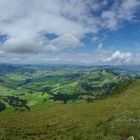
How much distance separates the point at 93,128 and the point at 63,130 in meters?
5.47

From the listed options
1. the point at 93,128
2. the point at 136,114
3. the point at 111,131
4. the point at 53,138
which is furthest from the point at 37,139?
the point at 136,114

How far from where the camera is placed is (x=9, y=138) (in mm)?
35812

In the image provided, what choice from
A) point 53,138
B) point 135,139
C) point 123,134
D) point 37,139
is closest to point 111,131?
point 123,134

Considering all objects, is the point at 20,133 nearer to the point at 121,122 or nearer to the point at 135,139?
the point at 121,122

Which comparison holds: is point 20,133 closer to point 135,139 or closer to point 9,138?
point 9,138

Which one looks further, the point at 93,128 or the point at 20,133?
the point at 20,133

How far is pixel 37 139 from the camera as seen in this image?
3497 centimetres

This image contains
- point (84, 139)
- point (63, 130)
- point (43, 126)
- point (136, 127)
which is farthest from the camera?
point (43, 126)

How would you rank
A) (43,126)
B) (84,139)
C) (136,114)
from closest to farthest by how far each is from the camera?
(84,139) < (136,114) < (43,126)

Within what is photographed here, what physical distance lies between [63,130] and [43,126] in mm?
6886

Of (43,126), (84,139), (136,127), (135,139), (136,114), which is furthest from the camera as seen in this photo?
(43,126)

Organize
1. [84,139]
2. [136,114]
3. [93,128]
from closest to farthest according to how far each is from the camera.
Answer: [84,139] → [93,128] → [136,114]

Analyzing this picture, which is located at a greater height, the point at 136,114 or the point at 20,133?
the point at 136,114

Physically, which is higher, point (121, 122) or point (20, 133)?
A: point (121, 122)
